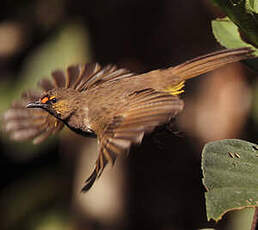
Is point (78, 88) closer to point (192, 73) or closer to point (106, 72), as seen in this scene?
point (106, 72)

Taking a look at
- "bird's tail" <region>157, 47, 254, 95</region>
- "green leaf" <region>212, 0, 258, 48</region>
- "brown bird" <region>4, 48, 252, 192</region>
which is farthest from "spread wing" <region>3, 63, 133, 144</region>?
"green leaf" <region>212, 0, 258, 48</region>

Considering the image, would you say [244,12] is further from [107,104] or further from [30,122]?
[30,122]

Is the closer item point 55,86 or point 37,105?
point 37,105

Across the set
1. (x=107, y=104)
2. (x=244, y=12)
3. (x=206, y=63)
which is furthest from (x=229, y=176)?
(x=107, y=104)

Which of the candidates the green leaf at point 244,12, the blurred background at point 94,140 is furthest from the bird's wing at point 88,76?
the blurred background at point 94,140

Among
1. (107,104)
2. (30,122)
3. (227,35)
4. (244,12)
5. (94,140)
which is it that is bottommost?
(94,140)

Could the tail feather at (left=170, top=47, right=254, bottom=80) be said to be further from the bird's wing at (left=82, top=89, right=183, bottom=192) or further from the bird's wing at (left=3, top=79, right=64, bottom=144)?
the bird's wing at (left=3, top=79, right=64, bottom=144)

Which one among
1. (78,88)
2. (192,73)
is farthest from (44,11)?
(192,73)
